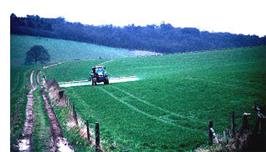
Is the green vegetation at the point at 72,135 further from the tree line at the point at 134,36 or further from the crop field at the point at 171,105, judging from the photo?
the tree line at the point at 134,36

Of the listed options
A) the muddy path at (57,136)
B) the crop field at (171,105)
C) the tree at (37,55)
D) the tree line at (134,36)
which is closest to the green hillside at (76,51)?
the tree at (37,55)

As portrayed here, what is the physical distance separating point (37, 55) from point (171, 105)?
60.3 feet

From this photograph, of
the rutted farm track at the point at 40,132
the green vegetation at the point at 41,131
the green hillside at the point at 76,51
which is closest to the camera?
the rutted farm track at the point at 40,132

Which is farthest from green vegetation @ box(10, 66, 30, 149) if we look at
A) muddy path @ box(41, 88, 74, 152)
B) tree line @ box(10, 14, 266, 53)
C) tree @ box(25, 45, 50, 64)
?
tree line @ box(10, 14, 266, 53)

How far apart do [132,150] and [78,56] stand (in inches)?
1094

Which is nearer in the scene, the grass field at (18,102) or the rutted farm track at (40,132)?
the rutted farm track at (40,132)

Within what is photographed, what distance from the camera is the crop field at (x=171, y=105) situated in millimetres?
11867

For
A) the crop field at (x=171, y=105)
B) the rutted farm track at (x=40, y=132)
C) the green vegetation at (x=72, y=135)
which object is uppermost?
the crop field at (x=171, y=105)

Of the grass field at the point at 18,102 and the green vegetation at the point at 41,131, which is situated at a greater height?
the green vegetation at the point at 41,131

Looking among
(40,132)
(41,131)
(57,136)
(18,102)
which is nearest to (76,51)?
(18,102)

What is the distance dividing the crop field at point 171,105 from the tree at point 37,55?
313cm

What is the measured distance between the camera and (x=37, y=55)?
31.9 metres

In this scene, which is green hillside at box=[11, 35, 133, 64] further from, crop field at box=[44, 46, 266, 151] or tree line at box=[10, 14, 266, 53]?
crop field at box=[44, 46, 266, 151]

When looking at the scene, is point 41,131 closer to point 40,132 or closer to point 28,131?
point 40,132
